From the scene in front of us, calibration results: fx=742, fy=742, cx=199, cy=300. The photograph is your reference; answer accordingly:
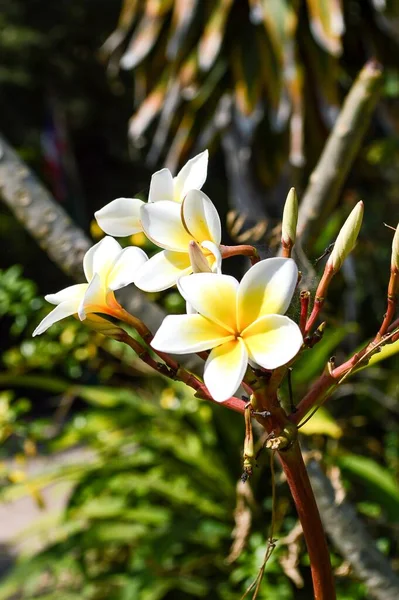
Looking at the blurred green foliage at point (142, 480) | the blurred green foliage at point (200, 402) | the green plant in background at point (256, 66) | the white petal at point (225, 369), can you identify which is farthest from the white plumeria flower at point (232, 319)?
the green plant in background at point (256, 66)

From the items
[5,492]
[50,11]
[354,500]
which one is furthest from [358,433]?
[50,11]

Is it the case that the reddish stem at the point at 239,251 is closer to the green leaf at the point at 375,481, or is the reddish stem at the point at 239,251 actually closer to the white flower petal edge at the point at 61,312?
the white flower petal edge at the point at 61,312

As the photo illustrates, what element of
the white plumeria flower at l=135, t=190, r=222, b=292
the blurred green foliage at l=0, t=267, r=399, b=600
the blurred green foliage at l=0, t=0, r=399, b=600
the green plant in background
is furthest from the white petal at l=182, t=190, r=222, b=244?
the green plant in background

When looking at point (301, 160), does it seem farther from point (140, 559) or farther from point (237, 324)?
point (237, 324)

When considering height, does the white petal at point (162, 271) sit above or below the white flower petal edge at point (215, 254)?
below

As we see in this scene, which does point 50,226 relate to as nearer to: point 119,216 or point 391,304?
point 119,216

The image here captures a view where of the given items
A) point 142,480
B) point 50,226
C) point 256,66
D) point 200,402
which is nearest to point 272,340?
point 50,226
